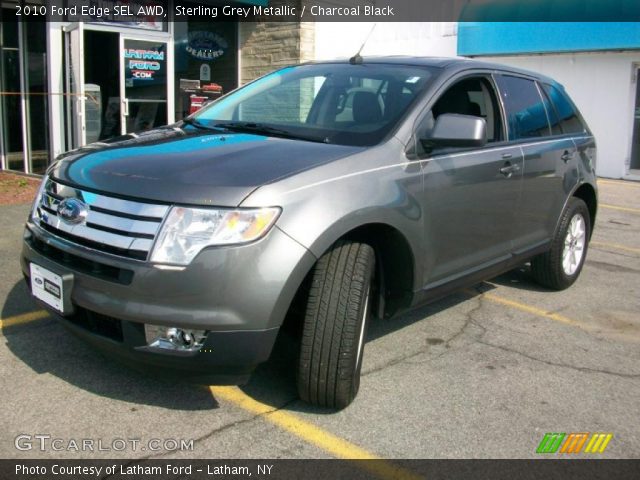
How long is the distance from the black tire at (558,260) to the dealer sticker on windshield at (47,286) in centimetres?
381

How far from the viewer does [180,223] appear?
A: 2.70 meters

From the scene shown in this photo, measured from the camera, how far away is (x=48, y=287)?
9.95ft

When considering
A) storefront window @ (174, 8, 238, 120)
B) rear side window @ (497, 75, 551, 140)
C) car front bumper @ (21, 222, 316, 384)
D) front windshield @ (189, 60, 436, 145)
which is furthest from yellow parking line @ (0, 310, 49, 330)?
storefront window @ (174, 8, 238, 120)

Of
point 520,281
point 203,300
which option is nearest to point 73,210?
point 203,300

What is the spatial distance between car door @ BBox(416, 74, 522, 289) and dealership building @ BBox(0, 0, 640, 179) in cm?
684

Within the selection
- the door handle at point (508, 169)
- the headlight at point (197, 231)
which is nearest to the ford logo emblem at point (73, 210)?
the headlight at point (197, 231)

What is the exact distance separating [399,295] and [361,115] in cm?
109

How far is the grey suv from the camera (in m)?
2.70

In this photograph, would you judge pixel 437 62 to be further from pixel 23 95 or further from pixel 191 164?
pixel 23 95

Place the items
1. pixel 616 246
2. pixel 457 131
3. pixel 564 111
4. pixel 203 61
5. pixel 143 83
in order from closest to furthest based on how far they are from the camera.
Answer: pixel 457 131 → pixel 564 111 → pixel 616 246 → pixel 143 83 → pixel 203 61

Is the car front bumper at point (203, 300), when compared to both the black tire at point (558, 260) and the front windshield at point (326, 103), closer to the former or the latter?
the front windshield at point (326, 103)

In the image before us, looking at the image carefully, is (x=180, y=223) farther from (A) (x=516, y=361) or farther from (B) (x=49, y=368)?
(A) (x=516, y=361)

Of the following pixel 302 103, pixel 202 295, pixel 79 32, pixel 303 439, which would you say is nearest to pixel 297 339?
pixel 303 439

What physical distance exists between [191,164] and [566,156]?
133 inches
